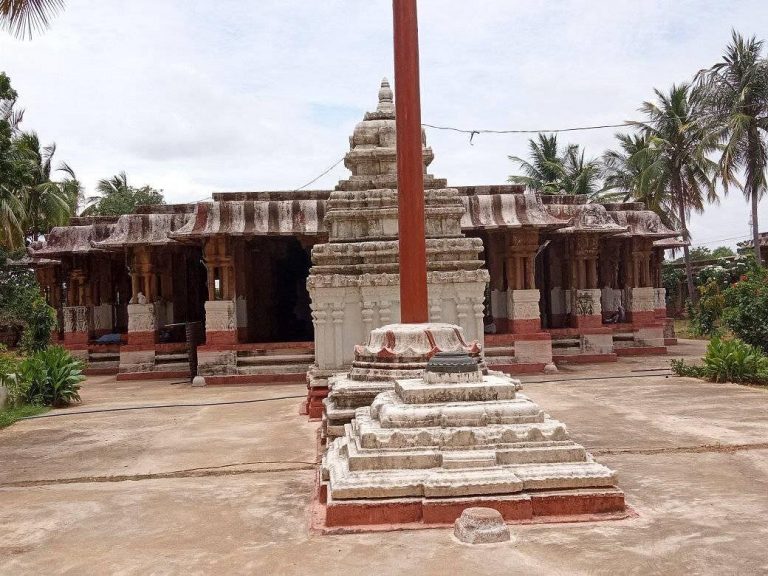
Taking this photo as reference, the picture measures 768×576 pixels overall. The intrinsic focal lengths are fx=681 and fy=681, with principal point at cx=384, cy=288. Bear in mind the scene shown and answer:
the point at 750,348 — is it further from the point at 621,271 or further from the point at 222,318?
the point at 222,318

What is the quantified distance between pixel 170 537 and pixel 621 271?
675 inches

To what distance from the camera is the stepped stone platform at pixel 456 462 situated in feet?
14.1

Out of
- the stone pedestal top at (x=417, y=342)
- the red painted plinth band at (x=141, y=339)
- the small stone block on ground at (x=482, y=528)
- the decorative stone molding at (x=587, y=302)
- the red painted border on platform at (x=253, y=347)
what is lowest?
the small stone block on ground at (x=482, y=528)

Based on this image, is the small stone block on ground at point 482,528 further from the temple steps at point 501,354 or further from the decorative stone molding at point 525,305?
the decorative stone molding at point 525,305

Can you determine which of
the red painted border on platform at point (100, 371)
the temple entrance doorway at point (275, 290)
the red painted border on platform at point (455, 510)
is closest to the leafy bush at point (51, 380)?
the temple entrance doorway at point (275, 290)

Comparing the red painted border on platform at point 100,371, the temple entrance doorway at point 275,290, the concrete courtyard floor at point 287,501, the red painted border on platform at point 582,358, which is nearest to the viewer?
the concrete courtyard floor at point 287,501

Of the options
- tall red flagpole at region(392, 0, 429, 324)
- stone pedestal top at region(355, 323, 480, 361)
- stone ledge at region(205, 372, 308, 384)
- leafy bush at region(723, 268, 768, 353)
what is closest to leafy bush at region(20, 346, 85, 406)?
stone ledge at region(205, 372, 308, 384)

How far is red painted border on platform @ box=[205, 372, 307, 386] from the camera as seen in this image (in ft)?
47.8

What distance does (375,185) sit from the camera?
9312mm

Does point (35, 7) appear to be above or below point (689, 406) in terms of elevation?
above

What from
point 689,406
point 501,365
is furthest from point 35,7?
point 501,365

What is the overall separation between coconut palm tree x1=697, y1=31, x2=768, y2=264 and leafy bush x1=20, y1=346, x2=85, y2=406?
62.2 feet

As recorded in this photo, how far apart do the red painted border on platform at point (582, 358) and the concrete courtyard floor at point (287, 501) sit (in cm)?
602

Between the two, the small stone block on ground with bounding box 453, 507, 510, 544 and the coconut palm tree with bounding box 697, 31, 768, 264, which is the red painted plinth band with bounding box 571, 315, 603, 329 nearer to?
the coconut palm tree with bounding box 697, 31, 768, 264
